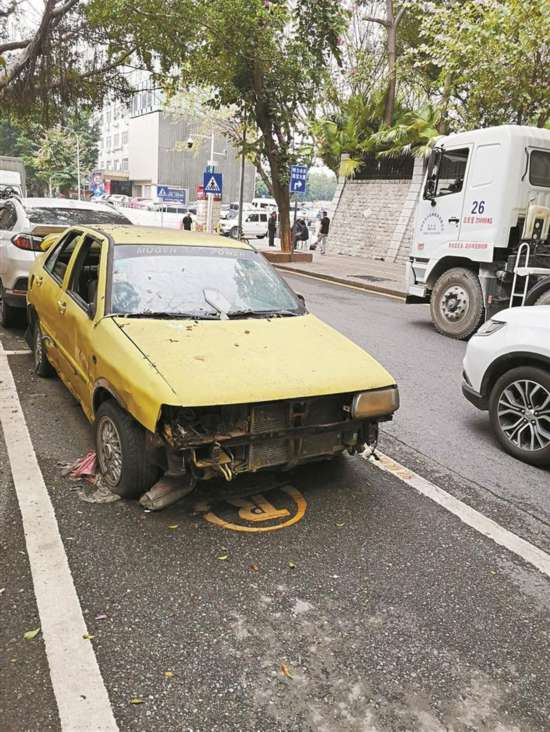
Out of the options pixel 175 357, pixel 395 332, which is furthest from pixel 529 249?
pixel 175 357

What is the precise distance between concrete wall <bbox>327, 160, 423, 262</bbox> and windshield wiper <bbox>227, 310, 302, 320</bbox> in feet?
60.6

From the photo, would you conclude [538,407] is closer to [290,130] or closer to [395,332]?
[395,332]

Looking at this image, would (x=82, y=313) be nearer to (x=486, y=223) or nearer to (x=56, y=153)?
(x=486, y=223)

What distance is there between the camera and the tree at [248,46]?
1667 cm

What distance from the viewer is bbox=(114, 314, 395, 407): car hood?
3.33 meters

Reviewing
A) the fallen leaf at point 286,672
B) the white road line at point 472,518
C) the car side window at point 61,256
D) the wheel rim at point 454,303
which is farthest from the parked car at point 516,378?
the wheel rim at point 454,303

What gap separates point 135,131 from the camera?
7562cm

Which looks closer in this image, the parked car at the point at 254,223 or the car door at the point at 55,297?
the car door at the point at 55,297

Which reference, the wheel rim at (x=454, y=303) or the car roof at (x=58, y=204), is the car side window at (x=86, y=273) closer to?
the car roof at (x=58, y=204)

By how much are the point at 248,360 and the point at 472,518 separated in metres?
1.67

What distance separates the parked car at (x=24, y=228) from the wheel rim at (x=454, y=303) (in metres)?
5.03

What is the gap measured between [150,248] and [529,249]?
6142 mm

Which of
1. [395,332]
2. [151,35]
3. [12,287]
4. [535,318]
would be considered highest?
[151,35]

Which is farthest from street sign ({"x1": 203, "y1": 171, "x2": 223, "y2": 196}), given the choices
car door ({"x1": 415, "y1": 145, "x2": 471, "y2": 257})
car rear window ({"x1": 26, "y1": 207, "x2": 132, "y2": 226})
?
car rear window ({"x1": 26, "y1": 207, "x2": 132, "y2": 226})
